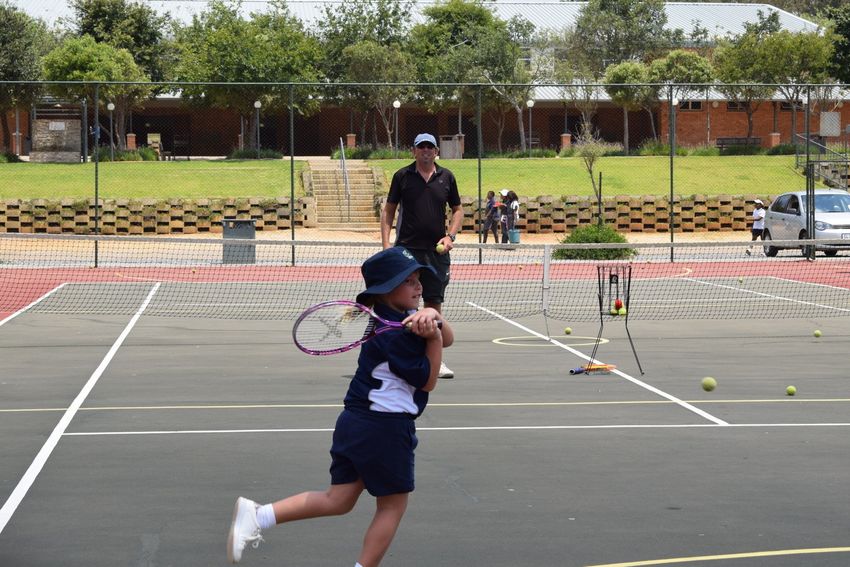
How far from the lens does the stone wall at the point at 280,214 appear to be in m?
34.0

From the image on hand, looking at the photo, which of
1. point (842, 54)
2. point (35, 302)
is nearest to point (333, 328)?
point (35, 302)

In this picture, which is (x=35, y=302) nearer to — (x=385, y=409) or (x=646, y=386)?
(x=646, y=386)

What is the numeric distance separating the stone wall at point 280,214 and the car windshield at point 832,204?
8.83 metres

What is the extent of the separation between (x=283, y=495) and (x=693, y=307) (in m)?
12.1

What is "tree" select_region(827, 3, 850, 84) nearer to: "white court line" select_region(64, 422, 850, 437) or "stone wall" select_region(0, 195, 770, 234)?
"stone wall" select_region(0, 195, 770, 234)

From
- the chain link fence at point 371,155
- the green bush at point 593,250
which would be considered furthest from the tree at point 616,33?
the green bush at point 593,250

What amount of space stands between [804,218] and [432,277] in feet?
64.9

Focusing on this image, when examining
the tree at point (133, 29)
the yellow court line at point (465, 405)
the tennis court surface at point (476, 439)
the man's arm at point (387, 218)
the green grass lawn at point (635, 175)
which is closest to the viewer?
the tennis court surface at point (476, 439)

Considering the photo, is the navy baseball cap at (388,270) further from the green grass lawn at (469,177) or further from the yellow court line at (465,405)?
the green grass lawn at (469,177)

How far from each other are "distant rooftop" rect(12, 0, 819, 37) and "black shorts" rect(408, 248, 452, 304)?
5164 cm

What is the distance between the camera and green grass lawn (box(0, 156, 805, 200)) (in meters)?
38.5

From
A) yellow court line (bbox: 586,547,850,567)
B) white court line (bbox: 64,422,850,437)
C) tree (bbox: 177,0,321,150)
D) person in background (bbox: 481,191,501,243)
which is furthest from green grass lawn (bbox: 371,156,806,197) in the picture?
yellow court line (bbox: 586,547,850,567)

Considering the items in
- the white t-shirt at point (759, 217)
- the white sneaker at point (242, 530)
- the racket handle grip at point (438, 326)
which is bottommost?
the white sneaker at point (242, 530)

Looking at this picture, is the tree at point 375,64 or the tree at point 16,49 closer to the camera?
the tree at point 16,49
